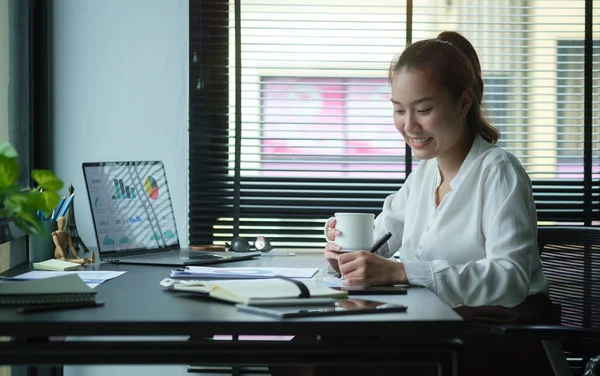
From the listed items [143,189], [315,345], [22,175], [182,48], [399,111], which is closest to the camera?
[315,345]

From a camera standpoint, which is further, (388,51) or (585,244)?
(388,51)

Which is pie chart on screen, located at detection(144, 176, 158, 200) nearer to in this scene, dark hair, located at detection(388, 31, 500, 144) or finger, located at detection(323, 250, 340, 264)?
finger, located at detection(323, 250, 340, 264)

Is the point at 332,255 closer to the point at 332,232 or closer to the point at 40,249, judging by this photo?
the point at 332,232

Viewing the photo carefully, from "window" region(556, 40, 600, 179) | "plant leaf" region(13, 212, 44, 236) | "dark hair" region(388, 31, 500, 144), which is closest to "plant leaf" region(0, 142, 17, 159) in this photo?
"plant leaf" region(13, 212, 44, 236)

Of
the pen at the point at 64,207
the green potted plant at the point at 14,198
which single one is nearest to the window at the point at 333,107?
the pen at the point at 64,207

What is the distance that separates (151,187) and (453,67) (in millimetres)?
1022

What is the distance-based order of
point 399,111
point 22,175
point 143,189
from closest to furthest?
point 399,111 < point 143,189 < point 22,175

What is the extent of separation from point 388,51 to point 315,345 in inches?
76.9

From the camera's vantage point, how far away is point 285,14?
307cm

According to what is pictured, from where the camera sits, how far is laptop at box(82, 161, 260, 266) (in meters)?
2.24

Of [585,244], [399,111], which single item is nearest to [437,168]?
[399,111]

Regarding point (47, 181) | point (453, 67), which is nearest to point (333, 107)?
point (453, 67)

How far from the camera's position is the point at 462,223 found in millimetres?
2014

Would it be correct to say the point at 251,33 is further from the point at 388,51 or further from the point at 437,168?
the point at 437,168
